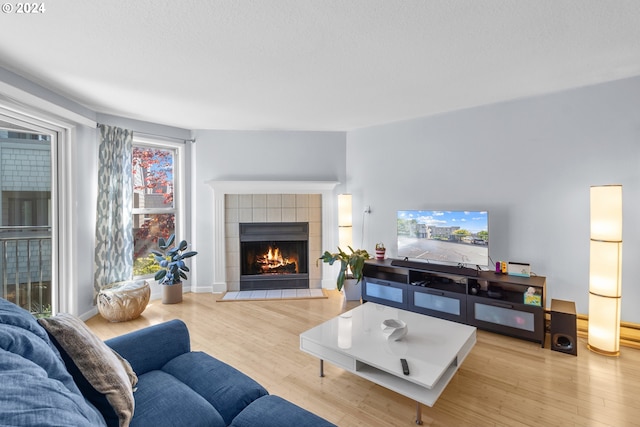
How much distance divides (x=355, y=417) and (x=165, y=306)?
290 centimetres

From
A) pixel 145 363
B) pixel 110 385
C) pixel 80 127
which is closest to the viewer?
pixel 110 385

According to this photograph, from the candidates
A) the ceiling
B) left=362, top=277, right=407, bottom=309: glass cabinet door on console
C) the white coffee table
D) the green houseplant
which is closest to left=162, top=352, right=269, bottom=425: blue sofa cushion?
the white coffee table

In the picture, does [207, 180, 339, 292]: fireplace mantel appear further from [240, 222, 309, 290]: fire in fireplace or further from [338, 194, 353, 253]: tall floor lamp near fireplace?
[338, 194, 353, 253]: tall floor lamp near fireplace

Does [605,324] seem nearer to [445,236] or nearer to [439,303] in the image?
[439,303]

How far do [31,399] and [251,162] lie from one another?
3.88 m

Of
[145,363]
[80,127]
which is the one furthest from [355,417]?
[80,127]

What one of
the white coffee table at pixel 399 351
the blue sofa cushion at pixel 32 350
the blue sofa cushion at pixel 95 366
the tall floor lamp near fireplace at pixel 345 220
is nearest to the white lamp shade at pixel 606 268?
the white coffee table at pixel 399 351

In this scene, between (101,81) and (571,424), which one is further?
(101,81)

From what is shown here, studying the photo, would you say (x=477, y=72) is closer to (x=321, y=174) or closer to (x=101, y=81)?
(x=321, y=174)

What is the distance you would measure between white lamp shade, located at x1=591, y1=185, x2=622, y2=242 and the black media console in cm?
62

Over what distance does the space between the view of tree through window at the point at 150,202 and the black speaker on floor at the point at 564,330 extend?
14.7 feet

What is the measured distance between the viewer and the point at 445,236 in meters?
3.37

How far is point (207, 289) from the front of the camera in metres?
4.32

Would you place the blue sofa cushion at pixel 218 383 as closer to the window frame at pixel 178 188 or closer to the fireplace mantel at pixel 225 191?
the fireplace mantel at pixel 225 191
